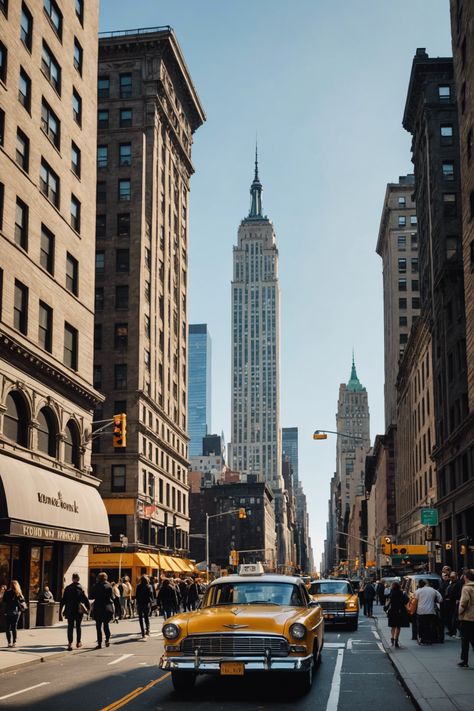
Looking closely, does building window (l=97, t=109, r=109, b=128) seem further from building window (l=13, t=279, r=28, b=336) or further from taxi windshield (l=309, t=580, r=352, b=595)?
taxi windshield (l=309, t=580, r=352, b=595)

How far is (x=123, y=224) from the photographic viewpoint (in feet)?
244

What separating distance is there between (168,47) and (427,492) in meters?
46.7

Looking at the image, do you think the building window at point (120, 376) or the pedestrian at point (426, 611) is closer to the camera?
the pedestrian at point (426, 611)

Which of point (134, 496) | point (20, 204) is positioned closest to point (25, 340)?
point (20, 204)

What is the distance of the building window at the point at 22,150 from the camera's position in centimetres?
3522

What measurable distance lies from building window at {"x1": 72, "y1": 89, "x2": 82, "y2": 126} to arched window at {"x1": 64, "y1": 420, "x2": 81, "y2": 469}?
50.2 ft

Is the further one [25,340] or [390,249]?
[390,249]

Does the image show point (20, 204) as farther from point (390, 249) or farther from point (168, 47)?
point (390, 249)

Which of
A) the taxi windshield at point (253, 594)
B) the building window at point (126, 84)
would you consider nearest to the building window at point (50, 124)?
the taxi windshield at point (253, 594)

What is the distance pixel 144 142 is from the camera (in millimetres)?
76562

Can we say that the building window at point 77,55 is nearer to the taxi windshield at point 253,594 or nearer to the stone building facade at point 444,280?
the stone building facade at point 444,280

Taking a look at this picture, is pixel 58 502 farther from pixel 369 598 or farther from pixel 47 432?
pixel 369 598

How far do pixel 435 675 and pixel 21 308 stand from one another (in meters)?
23.8

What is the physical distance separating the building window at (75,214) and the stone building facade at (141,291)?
84.2ft
